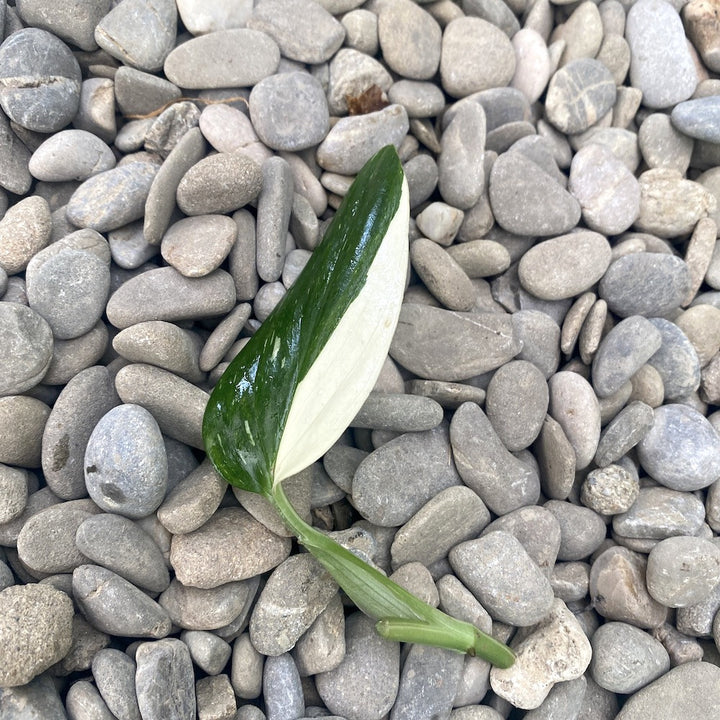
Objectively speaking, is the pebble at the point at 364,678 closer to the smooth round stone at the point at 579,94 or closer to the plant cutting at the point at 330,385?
the plant cutting at the point at 330,385

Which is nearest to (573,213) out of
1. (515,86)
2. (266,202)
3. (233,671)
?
(515,86)

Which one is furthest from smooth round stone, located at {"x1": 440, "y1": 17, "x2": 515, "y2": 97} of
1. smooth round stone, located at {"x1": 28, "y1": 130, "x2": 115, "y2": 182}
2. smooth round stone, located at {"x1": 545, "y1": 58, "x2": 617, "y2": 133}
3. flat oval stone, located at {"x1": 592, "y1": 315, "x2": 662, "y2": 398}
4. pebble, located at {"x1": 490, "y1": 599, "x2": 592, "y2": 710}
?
pebble, located at {"x1": 490, "y1": 599, "x2": 592, "y2": 710}

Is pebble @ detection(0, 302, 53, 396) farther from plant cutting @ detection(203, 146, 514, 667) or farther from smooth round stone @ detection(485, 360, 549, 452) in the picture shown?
smooth round stone @ detection(485, 360, 549, 452)

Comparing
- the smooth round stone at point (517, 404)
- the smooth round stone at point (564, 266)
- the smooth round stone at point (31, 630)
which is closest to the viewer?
the smooth round stone at point (31, 630)

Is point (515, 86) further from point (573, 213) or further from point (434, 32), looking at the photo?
point (573, 213)

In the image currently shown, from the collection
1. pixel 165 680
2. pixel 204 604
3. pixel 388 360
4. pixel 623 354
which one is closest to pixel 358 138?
pixel 388 360

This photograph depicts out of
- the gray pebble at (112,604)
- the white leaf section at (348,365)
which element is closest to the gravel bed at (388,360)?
the gray pebble at (112,604)

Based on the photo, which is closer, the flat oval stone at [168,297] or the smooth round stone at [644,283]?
the flat oval stone at [168,297]
